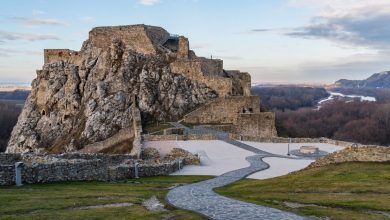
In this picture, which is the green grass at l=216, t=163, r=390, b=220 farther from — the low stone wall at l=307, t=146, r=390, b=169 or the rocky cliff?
the rocky cliff

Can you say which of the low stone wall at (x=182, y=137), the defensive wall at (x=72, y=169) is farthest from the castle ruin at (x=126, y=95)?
the defensive wall at (x=72, y=169)

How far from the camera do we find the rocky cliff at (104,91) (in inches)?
2377

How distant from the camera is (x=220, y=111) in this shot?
5825 cm

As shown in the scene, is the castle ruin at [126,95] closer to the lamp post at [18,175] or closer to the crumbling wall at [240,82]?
the crumbling wall at [240,82]

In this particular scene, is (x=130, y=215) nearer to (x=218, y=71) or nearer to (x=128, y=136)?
(x=128, y=136)

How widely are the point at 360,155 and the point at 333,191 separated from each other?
692 centimetres

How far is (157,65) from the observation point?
211 ft

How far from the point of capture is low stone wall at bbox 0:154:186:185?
1938 cm

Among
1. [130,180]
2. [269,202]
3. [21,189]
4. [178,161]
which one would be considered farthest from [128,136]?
[269,202]

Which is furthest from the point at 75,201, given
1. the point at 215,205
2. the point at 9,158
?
the point at 9,158

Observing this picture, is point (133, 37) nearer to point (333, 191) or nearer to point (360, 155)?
point (360, 155)

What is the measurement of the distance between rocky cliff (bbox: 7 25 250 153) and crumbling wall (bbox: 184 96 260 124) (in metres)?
3.06

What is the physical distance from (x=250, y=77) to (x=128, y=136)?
2156cm

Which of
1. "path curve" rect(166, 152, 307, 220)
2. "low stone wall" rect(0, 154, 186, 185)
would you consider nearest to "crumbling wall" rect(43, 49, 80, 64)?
→ "low stone wall" rect(0, 154, 186, 185)
